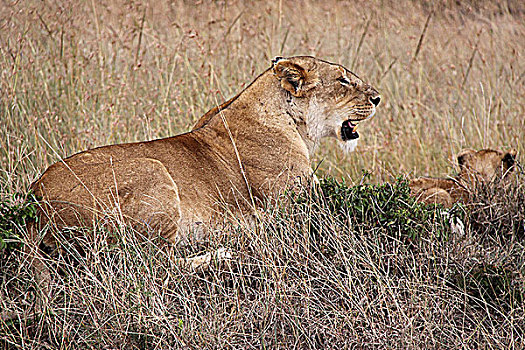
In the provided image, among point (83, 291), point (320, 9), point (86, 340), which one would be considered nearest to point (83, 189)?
point (83, 291)

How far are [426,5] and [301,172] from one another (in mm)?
7945

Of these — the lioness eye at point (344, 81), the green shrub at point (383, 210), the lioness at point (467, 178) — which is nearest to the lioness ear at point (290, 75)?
the lioness eye at point (344, 81)

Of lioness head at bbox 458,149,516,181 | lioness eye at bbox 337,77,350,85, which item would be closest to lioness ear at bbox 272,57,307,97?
lioness eye at bbox 337,77,350,85

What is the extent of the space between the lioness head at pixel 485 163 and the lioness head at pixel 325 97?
1001 millimetres

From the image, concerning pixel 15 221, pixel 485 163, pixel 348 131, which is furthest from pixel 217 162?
pixel 485 163

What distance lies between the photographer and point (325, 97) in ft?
13.6

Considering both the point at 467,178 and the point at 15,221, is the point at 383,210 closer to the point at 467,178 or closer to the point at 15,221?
the point at 467,178

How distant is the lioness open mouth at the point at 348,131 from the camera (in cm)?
428

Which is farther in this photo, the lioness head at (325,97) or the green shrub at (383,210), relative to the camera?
the lioness head at (325,97)

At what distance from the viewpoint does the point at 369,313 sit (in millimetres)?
3062

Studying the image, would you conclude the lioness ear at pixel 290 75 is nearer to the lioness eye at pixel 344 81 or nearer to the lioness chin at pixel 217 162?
the lioness chin at pixel 217 162

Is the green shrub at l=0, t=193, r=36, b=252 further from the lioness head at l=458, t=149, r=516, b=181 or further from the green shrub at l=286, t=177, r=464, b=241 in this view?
the lioness head at l=458, t=149, r=516, b=181

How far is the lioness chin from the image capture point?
3.44 meters

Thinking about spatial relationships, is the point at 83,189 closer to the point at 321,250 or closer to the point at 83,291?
the point at 83,291
